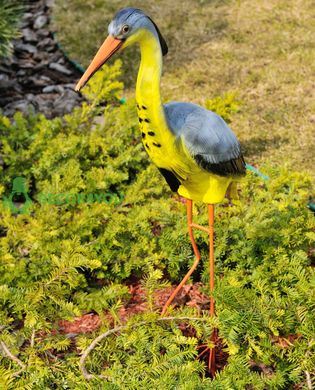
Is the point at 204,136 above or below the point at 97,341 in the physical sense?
above

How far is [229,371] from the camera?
2416 millimetres

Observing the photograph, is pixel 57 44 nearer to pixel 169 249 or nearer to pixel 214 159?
pixel 169 249

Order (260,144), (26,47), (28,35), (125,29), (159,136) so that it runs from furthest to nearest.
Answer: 1. (28,35)
2. (26,47)
3. (260,144)
4. (159,136)
5. (125,29)

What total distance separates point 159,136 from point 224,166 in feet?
1.13

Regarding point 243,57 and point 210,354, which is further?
point 243,57

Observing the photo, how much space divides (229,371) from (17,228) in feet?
5.09

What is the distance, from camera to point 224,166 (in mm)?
2494

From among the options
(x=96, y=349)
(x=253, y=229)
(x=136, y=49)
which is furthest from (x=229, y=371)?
(x=136, y=49)

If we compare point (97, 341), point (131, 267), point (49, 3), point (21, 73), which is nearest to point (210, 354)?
point (97, 341)

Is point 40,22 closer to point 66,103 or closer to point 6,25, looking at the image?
point 6,25

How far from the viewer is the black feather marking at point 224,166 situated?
2.42m

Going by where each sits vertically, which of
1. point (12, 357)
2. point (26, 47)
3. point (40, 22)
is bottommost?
point (12, 357)

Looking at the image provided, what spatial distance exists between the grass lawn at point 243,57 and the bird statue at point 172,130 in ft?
6.76

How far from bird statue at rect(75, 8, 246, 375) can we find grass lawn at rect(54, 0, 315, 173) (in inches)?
81.1
